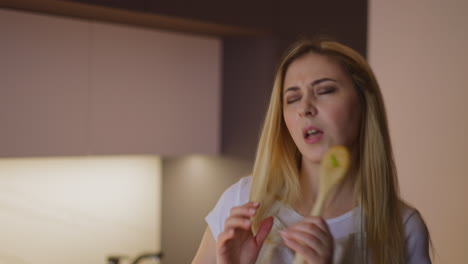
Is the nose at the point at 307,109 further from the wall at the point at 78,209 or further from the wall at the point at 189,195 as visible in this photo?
the wall at the point at 78,209

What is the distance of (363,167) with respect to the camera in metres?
1.12

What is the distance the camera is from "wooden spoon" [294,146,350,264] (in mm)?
771

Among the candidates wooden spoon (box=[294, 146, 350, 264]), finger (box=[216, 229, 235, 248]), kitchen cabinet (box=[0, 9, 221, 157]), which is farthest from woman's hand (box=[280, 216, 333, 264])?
kitchen cabinet (box=[0, 9, 221, 157])

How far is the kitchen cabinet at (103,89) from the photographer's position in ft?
5.54

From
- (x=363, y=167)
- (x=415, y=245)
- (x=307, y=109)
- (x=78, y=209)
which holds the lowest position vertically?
(x=78, y=209)

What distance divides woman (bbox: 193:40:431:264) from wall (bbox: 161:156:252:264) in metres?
0.95

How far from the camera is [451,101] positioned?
1.39m

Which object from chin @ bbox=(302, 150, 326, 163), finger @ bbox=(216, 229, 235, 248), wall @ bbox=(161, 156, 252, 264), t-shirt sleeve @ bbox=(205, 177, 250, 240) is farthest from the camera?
wall @ bbox=(161, 156, 252, 264)

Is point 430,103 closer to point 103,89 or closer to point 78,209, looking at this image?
point 103,89

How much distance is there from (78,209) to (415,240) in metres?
1.44

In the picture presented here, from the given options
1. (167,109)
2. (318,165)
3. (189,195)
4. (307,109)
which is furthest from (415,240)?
(189,195)

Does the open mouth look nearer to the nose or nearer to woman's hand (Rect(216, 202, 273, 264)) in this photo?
the nose

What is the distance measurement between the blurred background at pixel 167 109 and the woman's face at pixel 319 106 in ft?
1.48

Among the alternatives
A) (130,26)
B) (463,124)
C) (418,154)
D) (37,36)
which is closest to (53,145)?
(37,36)
